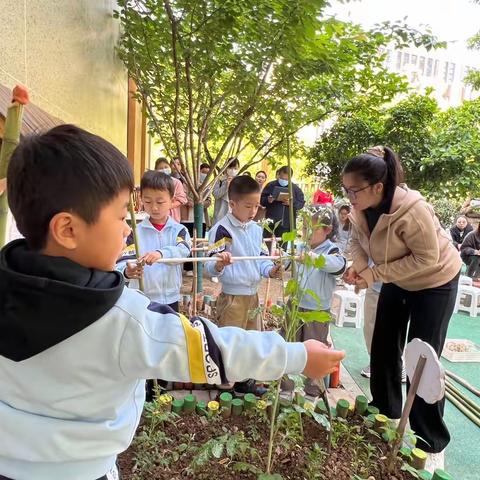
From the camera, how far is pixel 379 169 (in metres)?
2.07

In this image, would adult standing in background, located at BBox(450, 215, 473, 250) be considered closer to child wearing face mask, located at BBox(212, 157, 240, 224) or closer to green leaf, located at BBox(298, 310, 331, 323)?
child wearing face mask, located at BBox(212, 157, 240, 224)

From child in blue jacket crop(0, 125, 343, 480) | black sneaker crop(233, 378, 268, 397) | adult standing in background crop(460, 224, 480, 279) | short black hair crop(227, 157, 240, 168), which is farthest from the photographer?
adult standing in background crop(460, 224, 480, 279)

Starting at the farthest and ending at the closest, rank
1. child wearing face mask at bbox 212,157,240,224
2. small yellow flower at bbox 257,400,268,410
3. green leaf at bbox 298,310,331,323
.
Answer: child wearing face mask at bbox 212,157,240,224 → small yellow flower at bbox 257,400,268,410 → green leaf at bbox 298,310,331,323

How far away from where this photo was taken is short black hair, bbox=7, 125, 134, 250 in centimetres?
79

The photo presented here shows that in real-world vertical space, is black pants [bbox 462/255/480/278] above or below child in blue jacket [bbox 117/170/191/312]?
below

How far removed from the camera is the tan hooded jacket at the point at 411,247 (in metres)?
2.04

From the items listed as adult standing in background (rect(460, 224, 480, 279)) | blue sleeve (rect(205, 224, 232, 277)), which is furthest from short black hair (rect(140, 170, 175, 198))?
adult standing in background (rect(460, 224, 480, 279))

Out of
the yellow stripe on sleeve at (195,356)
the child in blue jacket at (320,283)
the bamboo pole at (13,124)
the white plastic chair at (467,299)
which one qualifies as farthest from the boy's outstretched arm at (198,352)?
the white plastic chair at (467,299)

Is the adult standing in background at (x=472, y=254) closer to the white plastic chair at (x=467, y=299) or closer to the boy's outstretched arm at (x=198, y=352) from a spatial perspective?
the white plastic chair at (x=467, y=299)

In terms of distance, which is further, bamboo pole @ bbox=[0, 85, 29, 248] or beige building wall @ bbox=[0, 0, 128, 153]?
beige building wall @ bbox=[0, 0, 128, 153]

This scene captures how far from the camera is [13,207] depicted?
83cm

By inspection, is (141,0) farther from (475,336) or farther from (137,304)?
(475,336)

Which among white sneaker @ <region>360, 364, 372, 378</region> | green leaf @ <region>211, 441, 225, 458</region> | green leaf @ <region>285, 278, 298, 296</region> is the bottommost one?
white sneaker @ <region>360, 364, 372, 378</region>

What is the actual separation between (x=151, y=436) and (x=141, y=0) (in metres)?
3.44
